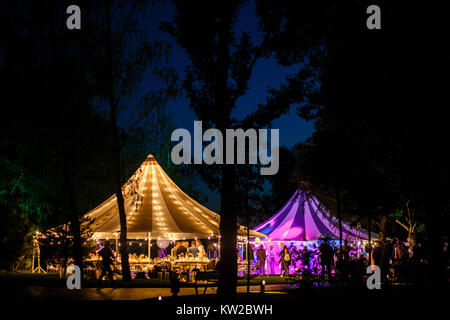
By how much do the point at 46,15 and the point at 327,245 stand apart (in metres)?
12.1

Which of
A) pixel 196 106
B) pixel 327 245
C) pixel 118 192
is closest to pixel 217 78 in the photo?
pixel 196 106

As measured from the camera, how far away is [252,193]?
45.3 ft

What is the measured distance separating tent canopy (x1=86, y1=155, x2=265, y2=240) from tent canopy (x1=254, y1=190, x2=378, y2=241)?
376 cm

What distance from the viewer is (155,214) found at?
90.4ft

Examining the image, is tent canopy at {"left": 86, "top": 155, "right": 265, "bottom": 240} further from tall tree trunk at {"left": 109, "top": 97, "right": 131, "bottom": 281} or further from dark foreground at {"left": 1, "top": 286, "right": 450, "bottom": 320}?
dark foreground at {"left": 1, "top": 286, "right": 450, "bottom": 320}

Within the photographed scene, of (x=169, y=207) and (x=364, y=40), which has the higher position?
(x=364, y=40)

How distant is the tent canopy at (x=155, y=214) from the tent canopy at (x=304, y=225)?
3.76m

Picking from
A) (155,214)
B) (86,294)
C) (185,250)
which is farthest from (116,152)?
(86,294)

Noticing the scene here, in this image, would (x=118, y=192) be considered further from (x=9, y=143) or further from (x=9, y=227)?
(x=9, y=143)

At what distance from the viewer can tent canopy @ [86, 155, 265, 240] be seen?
86.5 ft

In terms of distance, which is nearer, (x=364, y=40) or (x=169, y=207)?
(x=364, y=40)

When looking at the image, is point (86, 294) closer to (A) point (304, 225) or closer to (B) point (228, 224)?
(B) point (228, 224)

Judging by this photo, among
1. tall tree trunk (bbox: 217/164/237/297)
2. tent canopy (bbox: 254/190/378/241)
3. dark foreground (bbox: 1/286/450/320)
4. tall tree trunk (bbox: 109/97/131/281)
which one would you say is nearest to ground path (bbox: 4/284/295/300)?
tall tree trunk (bbox: 217/164/237/297)
